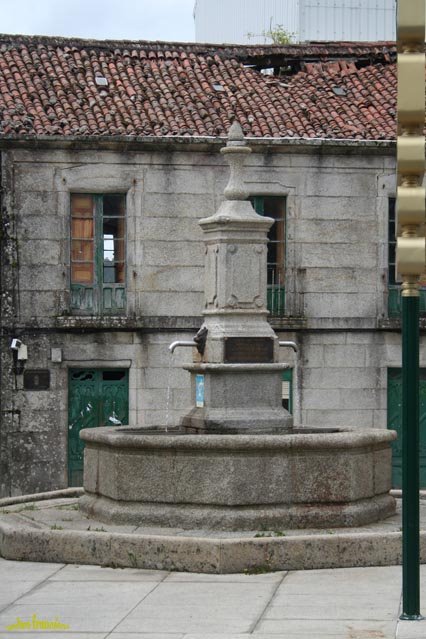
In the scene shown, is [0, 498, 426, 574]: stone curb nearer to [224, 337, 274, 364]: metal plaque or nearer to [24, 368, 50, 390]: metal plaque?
[224, 337, 274, 364]: metal plaque

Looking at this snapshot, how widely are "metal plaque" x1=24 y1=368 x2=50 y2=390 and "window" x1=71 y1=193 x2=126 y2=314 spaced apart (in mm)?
1263

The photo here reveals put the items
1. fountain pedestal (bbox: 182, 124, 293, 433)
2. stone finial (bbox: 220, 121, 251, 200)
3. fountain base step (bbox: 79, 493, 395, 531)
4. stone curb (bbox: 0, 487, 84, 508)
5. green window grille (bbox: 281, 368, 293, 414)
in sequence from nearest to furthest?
fountain base step (bbox: 79, 493, 395, 531), fountain pedestal (bbox: 182, 124, 293, 433), stone finial (bbox: 220, 121, 251, 200), stone curb (bbox: 0, 487, 84, 508), green window grille (bbox: 281, 368, 293, 414)

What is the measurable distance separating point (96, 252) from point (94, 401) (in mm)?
2533

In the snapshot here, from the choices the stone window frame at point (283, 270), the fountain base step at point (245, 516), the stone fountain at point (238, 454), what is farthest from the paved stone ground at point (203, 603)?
the stone window frame at point (283, 270)

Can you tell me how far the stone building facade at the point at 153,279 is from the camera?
81.9ft

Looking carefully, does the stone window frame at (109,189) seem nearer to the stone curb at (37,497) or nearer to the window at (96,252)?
the window at (96,252)

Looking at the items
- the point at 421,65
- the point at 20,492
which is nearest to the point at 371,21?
the point at 20,492

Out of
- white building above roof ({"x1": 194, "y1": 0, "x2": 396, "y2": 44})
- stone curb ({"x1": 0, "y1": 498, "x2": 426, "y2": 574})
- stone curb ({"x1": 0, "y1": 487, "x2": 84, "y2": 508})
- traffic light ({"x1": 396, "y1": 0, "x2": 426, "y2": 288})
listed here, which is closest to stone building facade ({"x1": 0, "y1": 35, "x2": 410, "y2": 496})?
→ stone curb ({"x1": 0, "y1": 487, "x2": 84, "y2": 508})

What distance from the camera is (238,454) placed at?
13.6 m

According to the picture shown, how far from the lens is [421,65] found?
977 cm

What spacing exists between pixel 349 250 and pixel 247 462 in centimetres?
1268

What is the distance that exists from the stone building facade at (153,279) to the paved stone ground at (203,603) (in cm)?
1176

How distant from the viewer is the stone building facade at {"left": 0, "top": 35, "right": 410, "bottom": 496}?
25.0m

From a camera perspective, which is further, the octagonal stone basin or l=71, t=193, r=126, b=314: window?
l=71, t=193, r=126, b=314: window
